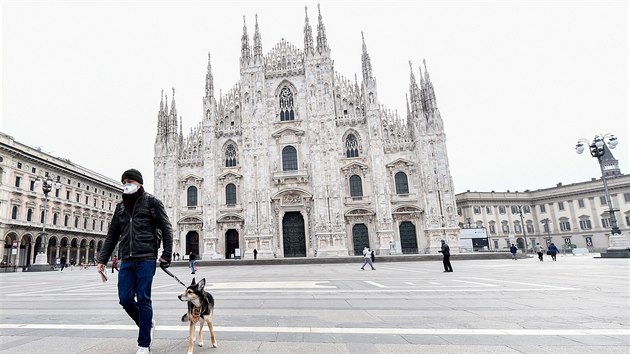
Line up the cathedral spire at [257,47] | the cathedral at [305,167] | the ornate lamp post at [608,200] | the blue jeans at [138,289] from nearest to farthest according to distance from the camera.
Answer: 1. the blue jeans at [138,289]
2. the ornate lamp post at [608,200]
3. the cathedral at [305,167]
4. the cathedral spire at [257,47]

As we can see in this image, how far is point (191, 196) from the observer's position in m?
33.0

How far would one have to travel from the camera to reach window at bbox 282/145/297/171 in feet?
106

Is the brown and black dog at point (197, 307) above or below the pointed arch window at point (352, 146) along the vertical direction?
below

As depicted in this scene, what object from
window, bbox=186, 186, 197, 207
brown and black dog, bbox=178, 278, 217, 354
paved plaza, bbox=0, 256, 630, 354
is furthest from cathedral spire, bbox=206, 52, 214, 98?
brown and black dog, bbox=178, 278, 217, 354

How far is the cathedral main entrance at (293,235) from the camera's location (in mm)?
31016

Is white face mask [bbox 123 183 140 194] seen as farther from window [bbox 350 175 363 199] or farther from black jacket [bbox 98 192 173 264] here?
window [bbox 350 175 363 199]

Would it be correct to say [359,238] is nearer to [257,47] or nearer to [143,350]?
[257,47]

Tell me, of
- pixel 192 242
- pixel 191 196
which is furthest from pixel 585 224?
pixel 191 196

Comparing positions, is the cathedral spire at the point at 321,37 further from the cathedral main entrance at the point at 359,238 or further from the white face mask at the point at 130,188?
the white face mask at the point at 130,188

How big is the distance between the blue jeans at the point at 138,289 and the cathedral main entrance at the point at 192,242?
30.7 metres

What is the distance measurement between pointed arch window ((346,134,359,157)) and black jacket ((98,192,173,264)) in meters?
28.9

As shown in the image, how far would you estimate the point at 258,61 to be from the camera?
1337 inches

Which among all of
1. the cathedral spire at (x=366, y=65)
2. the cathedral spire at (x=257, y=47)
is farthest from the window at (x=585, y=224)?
the cathedral spire at (x=257, y=47)

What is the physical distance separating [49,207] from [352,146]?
35.2 metres
